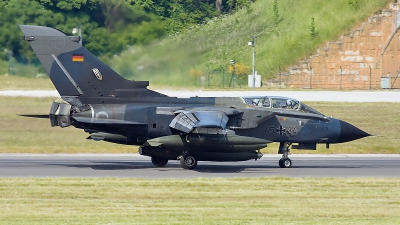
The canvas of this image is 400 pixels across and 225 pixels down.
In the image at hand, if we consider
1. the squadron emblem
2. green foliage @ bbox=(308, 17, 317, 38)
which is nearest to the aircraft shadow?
the squadron emblem

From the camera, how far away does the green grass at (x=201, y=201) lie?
46.2ft

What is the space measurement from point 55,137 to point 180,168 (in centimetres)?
688

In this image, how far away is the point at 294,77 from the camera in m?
59.2

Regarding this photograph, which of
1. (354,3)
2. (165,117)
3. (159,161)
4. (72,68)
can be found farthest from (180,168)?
(354,3)

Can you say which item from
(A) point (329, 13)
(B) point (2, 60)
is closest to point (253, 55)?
(A) point (329, 13)

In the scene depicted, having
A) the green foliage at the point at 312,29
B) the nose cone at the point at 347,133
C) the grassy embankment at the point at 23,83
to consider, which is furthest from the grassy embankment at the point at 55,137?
the green foliage at the point at 312,29

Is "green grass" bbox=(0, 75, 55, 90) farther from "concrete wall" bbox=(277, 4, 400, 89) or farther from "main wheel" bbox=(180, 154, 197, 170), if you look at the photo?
"concrete wall" bbox=(277, 4, 400, 89)

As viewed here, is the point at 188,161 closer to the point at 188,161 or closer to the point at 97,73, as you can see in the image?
the point at 188,161

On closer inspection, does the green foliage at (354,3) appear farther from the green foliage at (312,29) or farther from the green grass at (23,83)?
the green grass at (23,83)

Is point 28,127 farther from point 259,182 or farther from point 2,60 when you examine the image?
point 259,182

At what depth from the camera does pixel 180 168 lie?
78.1ft

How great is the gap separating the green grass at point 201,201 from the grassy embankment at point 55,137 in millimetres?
9110

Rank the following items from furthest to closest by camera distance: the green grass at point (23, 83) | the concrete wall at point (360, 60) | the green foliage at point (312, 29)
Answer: the concrete wall at point (360, 60), the green foliage at point (312, 29), the green grass at point (23, 83)

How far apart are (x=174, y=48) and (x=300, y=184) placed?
16573mm
